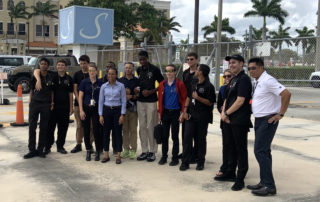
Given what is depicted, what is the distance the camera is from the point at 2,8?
62.0 m

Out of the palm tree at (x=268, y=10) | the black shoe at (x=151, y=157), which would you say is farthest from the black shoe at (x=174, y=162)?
the palm tree at (x=268, y=10)

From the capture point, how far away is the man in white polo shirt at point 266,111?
4.59m

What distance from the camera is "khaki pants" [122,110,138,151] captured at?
6738mm

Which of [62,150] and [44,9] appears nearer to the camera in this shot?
[62,150]

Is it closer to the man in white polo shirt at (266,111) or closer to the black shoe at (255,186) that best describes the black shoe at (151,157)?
the black shoe at (255,186)

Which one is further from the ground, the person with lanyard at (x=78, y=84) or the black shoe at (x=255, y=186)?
the person with lanyard at (x=78, y=84)

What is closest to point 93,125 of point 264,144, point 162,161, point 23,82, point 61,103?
point 61,103

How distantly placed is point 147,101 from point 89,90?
104cm

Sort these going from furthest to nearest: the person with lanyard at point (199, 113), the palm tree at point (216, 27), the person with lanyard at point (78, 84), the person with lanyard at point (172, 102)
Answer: the palm tree at point (216, 27), the person with lanyard at point (78, 84), the person with lanyard at point (172, 102), the person with lanyard at point (199, 113)

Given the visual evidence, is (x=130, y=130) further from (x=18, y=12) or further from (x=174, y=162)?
(x=18, y=12)

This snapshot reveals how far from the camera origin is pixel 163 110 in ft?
Answer: 20.6

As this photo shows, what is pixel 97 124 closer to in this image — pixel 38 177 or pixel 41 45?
pixel 38 177

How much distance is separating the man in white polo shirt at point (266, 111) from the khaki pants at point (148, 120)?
215 centimetres

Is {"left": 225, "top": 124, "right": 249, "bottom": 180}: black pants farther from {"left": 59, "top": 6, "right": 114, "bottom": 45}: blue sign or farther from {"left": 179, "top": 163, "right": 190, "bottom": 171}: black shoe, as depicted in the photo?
{"left": 59, "top": 6, "right": 114, "bottom": 45}: blue sign
